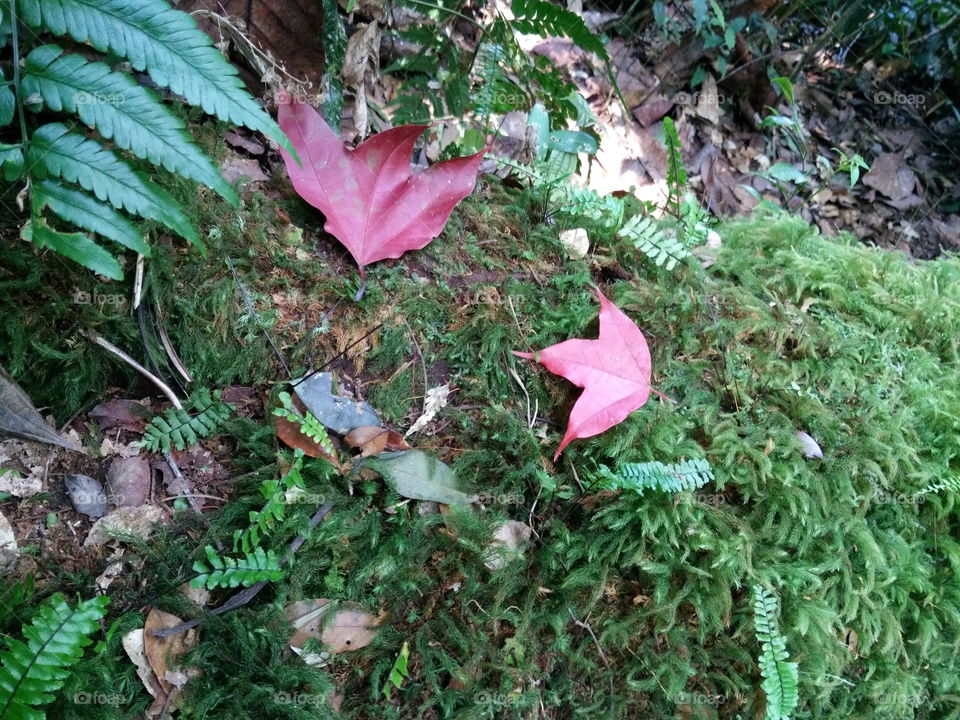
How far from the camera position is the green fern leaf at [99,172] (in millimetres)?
1565

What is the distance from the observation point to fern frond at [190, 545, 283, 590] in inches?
63.8

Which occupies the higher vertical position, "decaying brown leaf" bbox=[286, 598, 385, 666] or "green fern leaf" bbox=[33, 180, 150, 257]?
"green fern leaf" bbox=[33, 180, 150, 257]

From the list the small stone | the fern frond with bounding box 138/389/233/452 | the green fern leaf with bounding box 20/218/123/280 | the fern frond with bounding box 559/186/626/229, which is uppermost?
the green fern leaf with bounding box 20/218/123/280

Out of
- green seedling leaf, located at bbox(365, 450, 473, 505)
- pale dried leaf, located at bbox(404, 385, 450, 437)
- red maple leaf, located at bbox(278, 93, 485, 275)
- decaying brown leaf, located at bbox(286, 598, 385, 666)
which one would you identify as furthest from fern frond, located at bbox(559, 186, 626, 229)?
decaying brown leaf, located at bbox(286, 598, 385, 666)

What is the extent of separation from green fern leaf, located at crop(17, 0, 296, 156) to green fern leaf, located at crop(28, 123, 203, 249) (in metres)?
0.25

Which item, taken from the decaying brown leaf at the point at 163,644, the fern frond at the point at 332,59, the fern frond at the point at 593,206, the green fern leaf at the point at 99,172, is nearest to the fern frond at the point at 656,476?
the fern frond at the point at 593,206

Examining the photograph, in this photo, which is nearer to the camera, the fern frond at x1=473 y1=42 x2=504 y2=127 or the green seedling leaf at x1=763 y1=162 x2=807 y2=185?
the fern frond at x1=473 y1=42 x2=504 y2=127

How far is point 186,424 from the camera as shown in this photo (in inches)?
72.8

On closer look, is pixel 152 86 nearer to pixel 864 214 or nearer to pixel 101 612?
pixel 101 612

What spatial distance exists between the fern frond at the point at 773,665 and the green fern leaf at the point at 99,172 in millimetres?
2021

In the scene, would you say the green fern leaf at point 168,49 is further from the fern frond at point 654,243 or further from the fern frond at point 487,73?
the fern frond at point 654,243

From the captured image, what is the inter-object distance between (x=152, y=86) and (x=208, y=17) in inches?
14.9

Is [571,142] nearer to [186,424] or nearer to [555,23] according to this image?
[555,23]

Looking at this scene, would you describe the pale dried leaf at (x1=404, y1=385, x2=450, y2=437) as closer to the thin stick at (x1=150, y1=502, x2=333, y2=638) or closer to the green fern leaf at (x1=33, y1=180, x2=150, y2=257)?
the thin stick at (x1=150, y1=502, x2=333, y2=638)
